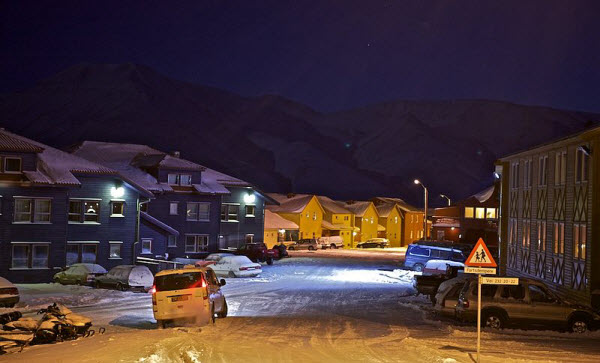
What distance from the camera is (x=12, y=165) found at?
130ft

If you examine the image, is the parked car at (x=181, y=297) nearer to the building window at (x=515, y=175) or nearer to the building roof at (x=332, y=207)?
the building window at (x=515, y=175)

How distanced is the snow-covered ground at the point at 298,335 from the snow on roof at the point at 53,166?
798 centimetres

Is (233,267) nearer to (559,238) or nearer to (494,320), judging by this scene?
(559,238)

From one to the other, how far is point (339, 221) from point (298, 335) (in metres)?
86.5

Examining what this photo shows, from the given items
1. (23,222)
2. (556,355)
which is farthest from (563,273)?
(23,222)

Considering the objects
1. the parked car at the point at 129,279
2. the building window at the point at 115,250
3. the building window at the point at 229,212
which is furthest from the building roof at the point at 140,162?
the parked car at the point at 129,279

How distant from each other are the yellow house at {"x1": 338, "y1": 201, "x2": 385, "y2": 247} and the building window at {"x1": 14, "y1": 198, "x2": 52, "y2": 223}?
69.5 m

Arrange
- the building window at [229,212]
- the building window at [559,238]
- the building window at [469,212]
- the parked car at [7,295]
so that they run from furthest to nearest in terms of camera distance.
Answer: the building window at [469,212], the building window at [229,212], the building window at [559,238], the parked car at [7,295]

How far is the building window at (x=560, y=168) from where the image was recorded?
3247cm

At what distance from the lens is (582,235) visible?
29.4 m

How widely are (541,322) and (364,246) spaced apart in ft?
255

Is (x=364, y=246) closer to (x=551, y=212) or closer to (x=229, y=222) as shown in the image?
(x=229, y=222)

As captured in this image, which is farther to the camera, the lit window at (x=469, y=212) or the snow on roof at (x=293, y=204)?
the snow on roof at (x=293, y=204)

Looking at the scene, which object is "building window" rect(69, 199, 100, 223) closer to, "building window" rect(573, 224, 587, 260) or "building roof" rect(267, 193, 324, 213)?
"building window" rect(573, 224, 587, 260)
